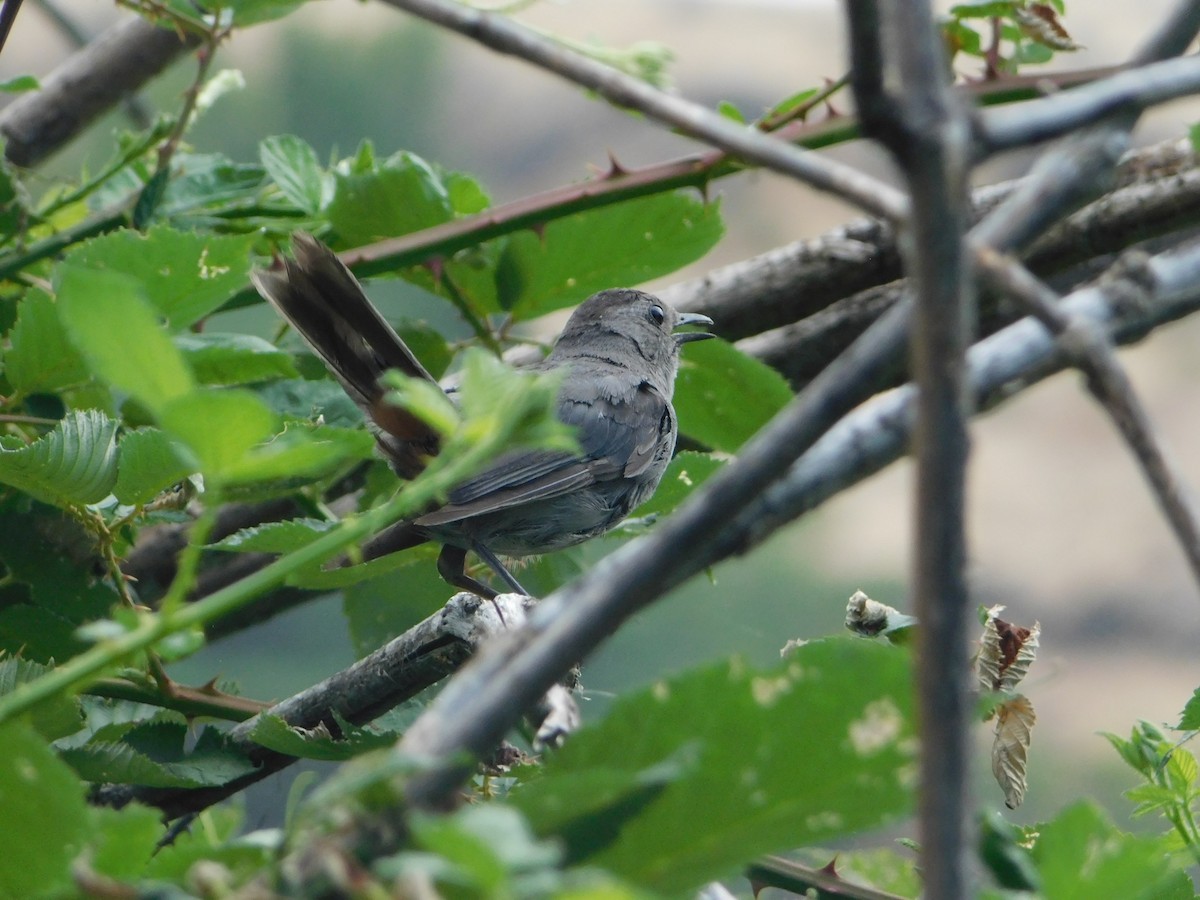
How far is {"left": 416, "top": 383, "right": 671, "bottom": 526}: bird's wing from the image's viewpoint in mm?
2299

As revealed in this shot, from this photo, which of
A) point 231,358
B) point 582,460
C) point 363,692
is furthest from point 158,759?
point 582,460

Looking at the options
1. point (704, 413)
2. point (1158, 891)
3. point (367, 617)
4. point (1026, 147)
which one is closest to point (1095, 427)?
point (704, 413)

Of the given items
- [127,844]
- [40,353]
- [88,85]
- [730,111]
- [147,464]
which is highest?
[88,85]

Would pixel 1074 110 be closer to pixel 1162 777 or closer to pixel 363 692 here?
pixel 1162 777

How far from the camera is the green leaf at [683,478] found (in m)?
1.53

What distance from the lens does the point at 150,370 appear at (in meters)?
0.55

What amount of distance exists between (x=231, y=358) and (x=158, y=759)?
1.66 feet

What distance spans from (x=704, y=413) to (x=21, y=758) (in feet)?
5.03

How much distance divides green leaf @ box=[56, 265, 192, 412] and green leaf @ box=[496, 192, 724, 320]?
140 cm

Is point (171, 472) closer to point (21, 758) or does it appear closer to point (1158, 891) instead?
point (21, 758)

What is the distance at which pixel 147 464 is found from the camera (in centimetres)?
115

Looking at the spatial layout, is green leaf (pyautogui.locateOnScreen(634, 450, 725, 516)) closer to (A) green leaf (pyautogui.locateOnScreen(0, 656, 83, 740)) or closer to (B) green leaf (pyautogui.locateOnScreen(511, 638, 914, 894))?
(A) green leaf (pyautogui.locateOnScreen(0, 656, 83, 740))

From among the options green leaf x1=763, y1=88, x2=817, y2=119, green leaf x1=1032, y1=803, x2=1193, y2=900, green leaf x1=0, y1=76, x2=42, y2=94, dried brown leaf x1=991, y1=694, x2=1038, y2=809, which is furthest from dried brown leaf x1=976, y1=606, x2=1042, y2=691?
green leaf x1=0, y1=76, x2=42, y2=94

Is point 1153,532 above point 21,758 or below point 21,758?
above
